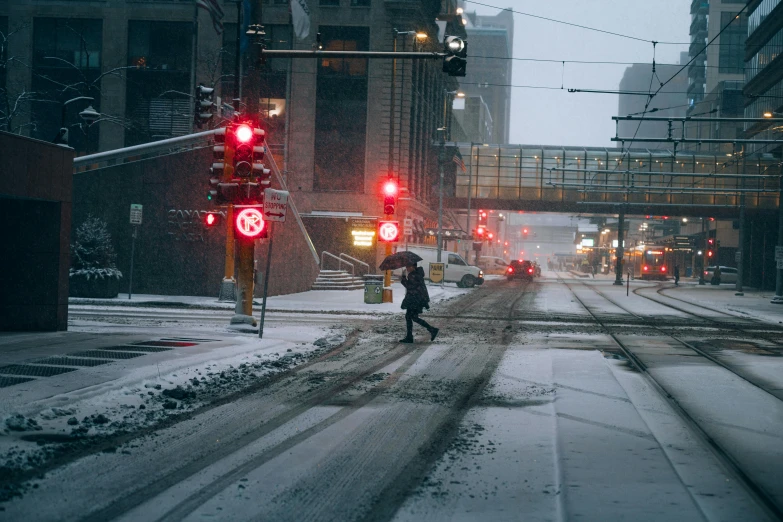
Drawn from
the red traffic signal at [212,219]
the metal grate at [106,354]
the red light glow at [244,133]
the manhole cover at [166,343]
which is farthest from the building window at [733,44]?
the metal grate at [106,354]

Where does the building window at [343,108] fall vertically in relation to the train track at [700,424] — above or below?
above

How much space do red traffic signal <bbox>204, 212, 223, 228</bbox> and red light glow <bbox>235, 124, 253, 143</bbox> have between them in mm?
11806

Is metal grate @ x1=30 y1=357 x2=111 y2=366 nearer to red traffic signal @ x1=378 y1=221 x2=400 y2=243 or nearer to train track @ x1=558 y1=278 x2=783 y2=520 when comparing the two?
train track @ x1=558 y1=278 x2=783 y2=520

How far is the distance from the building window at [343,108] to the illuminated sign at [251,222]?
1421 inches

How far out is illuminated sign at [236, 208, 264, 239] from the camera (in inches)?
626

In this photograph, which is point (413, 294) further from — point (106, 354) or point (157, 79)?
point (157, 79)

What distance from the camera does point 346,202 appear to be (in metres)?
52.0

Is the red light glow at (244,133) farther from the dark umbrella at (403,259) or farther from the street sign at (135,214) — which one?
the street sign at (135,214)

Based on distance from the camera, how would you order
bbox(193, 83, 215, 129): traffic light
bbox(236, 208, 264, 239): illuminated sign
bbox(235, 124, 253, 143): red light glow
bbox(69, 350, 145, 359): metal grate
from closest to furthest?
1. bbox(69, 350, 145, 359): metal grate
2. bbox(235, 124, 253, 143): red light glow
3. bbox(236, 208, 264, 239): illuminated sign
4. bbox(193, 83, 215, 129): traffic light

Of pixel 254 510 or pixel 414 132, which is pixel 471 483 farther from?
pixel 414 132

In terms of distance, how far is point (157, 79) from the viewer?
4969cm

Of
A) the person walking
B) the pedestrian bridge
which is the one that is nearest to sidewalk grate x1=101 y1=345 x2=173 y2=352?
the person walking

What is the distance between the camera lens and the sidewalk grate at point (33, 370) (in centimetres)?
1026

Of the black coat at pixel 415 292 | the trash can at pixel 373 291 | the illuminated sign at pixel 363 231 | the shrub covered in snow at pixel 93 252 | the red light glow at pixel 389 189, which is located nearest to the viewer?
the black coat at pixel 415 292
